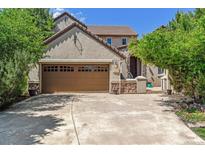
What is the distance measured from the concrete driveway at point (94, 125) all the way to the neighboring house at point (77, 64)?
720 centimetres

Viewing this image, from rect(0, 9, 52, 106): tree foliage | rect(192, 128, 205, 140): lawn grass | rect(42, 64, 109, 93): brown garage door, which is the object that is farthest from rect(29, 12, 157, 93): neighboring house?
rect(192, 128, 205, 140): lawn grass

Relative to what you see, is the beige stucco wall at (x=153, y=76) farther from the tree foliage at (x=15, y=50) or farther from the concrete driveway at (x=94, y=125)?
the concrete driveway at (x=94, y=125)

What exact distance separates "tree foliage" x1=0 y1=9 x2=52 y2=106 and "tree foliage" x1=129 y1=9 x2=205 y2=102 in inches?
213

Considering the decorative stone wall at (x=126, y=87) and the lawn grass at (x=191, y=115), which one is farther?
the decorative stone wall at (x=126, y=87)

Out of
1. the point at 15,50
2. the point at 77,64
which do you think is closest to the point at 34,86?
the point at 77,64

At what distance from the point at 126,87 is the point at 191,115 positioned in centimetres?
948

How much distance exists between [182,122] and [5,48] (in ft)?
29.6

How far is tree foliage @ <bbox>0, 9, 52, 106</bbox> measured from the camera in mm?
13414

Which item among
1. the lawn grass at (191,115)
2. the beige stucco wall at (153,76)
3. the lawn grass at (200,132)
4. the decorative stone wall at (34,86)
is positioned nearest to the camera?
the lawn grass at (200,132)

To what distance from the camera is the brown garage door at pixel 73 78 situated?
69.6ft

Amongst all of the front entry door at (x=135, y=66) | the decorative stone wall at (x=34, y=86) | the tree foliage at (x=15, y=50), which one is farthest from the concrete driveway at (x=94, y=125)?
the front entry door at (x=135, y=66)

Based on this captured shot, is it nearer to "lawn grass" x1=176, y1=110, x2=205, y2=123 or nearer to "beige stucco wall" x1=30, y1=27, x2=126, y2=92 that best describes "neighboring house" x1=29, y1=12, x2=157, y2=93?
"beige stucco wall" x1=30, y1=27, x2=126, y2=92
